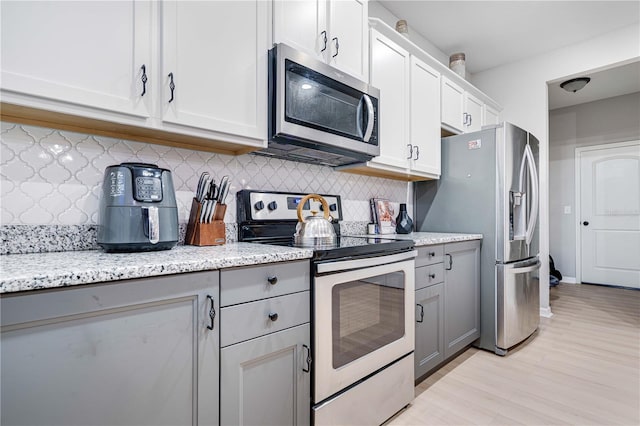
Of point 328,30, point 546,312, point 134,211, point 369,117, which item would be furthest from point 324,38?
point 546,312

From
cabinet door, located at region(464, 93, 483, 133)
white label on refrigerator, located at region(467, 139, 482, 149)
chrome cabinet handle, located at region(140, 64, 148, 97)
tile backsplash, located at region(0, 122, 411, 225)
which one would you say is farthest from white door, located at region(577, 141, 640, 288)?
chrome cabinet handle, located at region(140, 64, 148, 97)

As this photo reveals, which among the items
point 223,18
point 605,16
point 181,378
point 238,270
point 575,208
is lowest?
point 181,378

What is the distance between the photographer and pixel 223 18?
4.54 feet

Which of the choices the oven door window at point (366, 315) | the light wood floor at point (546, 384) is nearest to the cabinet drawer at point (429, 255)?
the oven door window at point (366, 315)

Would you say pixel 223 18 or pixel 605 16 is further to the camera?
pixel 605 16

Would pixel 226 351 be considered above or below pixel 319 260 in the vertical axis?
below

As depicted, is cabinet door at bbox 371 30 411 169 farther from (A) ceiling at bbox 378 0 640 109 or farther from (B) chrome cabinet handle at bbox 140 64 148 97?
(B) chrome cabinet handle at bbox 140 64 148 97

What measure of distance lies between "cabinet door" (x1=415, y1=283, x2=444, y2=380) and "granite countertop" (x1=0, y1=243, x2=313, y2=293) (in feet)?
3.69

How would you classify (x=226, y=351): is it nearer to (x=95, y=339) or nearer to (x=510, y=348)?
(x=95, y=339)

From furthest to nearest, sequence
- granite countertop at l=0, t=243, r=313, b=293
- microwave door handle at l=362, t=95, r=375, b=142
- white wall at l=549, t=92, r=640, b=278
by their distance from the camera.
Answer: white wall at l=549, t=92, r=640, b=278 → microwave door handle at l=362, t=95, r=375, b=142 → granite countertop at l=0, t=243, r=313, b=293

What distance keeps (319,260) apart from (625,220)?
5.43 metres

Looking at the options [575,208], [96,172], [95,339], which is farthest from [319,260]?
[575,208]

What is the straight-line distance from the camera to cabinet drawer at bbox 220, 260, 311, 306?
1065 millimetres

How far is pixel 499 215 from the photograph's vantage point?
2.47 metres
